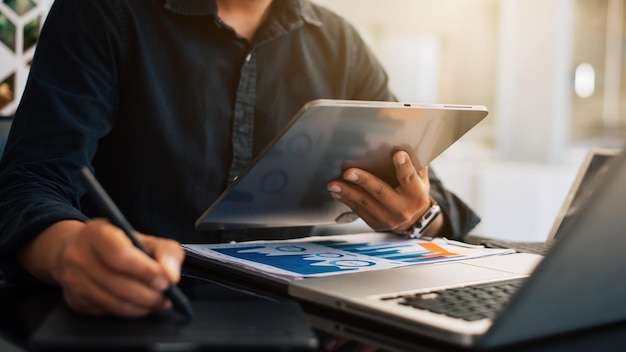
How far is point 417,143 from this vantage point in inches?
34.9

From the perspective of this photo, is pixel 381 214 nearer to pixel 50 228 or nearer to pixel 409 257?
pixel 409 257

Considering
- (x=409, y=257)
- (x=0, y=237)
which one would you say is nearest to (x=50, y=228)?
(x=0, y=237)

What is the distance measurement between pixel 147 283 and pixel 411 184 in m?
0.51

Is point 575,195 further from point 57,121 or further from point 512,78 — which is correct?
point 512,78

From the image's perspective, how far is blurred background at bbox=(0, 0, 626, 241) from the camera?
274cm

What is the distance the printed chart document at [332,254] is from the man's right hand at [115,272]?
166mm

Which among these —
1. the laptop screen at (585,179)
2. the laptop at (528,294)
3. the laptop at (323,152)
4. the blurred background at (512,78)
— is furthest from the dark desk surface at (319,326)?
the blurred background at (512,78)

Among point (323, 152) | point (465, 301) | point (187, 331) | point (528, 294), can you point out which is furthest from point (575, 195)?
point (187, 331)

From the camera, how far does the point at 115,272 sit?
19.0 inches

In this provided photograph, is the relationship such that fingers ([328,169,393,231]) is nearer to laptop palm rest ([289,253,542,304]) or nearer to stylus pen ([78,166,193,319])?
laptop palm rest ([289,253,542,304])

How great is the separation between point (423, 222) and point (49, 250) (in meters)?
0.54

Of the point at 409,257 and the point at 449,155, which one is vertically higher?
the point at 409,257

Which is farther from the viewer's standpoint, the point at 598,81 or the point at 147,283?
the point at 598,81

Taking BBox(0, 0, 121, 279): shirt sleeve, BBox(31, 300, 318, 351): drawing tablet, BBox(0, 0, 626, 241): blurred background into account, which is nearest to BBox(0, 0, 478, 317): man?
BBox(0, 0, 121, 279): shirt sleeve
